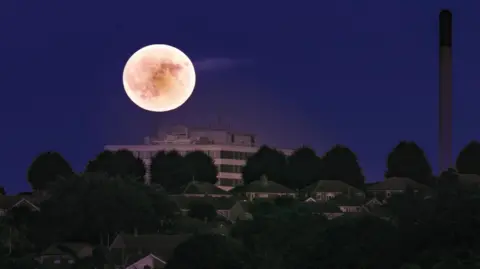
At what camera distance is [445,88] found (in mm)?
177625

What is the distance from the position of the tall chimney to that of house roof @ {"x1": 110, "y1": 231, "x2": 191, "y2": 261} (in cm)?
2428

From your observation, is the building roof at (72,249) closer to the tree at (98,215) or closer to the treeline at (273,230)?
the treeline at (273,230)

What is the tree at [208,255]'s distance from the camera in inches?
5300

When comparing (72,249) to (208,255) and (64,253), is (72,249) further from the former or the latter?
(208,255)

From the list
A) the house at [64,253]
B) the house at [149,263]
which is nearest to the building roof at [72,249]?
the house at [64,253]

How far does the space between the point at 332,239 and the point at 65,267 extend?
2940cm

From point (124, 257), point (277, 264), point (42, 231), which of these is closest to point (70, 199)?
point (42, 231)

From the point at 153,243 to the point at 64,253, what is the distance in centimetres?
1121

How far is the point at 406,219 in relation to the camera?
123 m

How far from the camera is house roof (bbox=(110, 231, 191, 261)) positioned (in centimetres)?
Result: 15950

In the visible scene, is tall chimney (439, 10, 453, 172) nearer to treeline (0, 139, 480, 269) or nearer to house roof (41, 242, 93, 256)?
treeline (0, 139, 480, 269)

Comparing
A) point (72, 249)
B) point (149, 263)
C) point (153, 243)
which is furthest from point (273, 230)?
point (72, 249)

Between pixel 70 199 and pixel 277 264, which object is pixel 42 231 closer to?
pixel 70 199

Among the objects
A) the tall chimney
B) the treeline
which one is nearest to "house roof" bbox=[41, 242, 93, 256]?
the treeline
